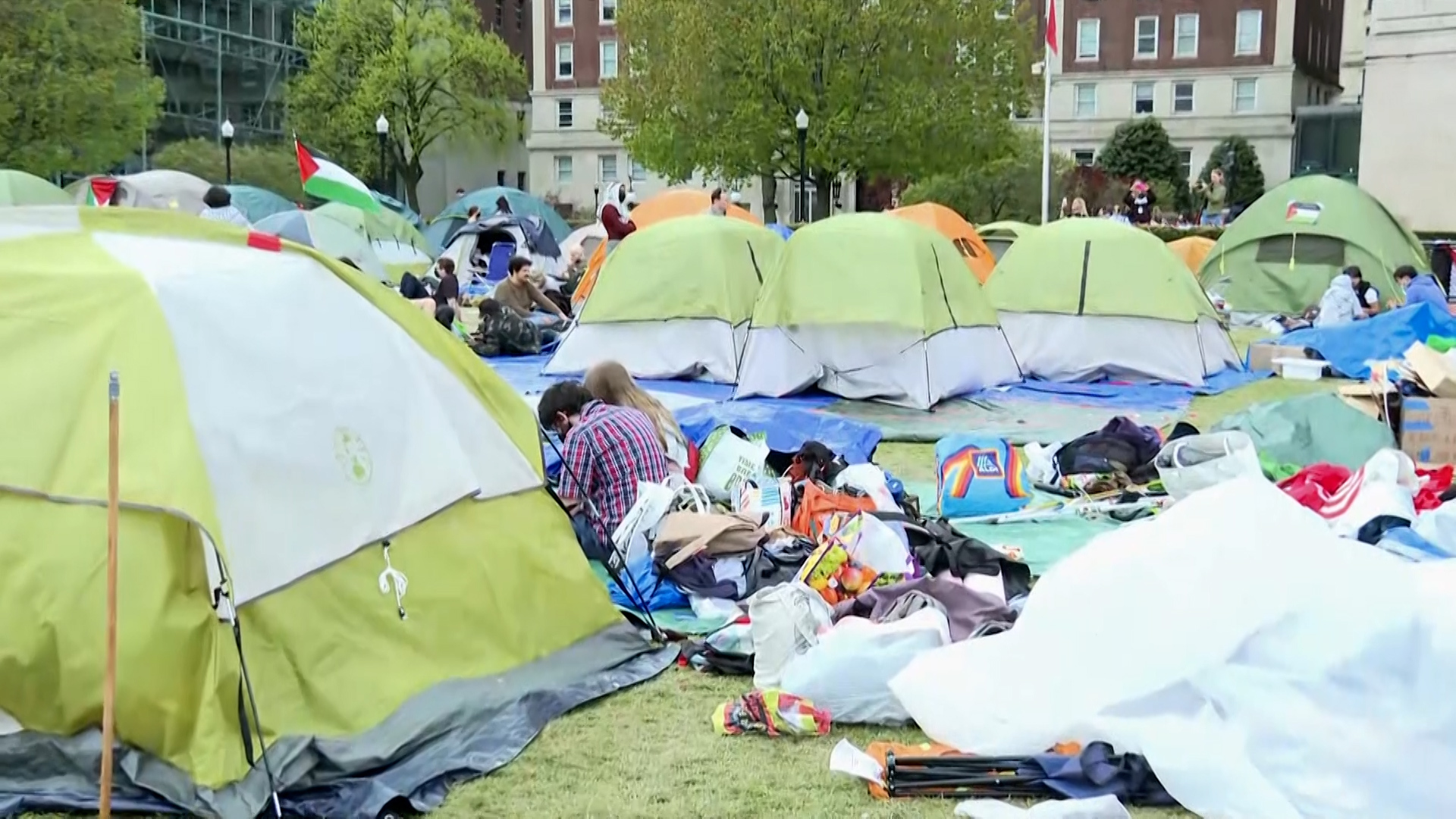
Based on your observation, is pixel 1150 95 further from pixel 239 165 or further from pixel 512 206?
pixel 239 165

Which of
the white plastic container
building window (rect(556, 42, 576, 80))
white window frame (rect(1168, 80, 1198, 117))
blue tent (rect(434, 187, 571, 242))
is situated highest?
building window (rect(556, 42, 576, 80))

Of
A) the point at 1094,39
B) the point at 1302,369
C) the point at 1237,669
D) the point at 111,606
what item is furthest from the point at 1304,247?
the point at 1094,39

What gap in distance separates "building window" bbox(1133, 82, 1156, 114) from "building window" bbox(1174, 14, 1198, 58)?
135cm

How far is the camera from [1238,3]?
1817 inches

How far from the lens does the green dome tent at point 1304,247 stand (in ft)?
60.9

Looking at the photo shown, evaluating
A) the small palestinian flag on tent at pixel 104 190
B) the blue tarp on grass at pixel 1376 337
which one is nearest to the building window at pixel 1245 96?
the blue tarp on grass at pixel 1376 337

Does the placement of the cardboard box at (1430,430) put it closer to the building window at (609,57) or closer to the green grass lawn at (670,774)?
the green grass lawn at (670,774)

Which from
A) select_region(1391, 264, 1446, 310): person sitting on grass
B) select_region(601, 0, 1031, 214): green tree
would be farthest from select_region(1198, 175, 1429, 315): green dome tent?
select_region(601, 0, 1031, 214): green tree

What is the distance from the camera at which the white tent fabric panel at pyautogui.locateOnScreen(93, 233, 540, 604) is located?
3.96 metres

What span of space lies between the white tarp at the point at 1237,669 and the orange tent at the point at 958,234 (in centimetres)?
1458

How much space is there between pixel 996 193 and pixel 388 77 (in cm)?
1883

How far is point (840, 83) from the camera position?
28.8 m

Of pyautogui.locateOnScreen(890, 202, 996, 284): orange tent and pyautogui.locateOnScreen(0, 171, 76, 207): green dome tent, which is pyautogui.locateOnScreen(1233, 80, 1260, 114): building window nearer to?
pyautogui.locateOnScreen(890, 202, 996, 284): orange tent

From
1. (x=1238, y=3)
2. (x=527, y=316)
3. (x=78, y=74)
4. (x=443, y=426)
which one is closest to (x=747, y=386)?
(x=527, y=316)
